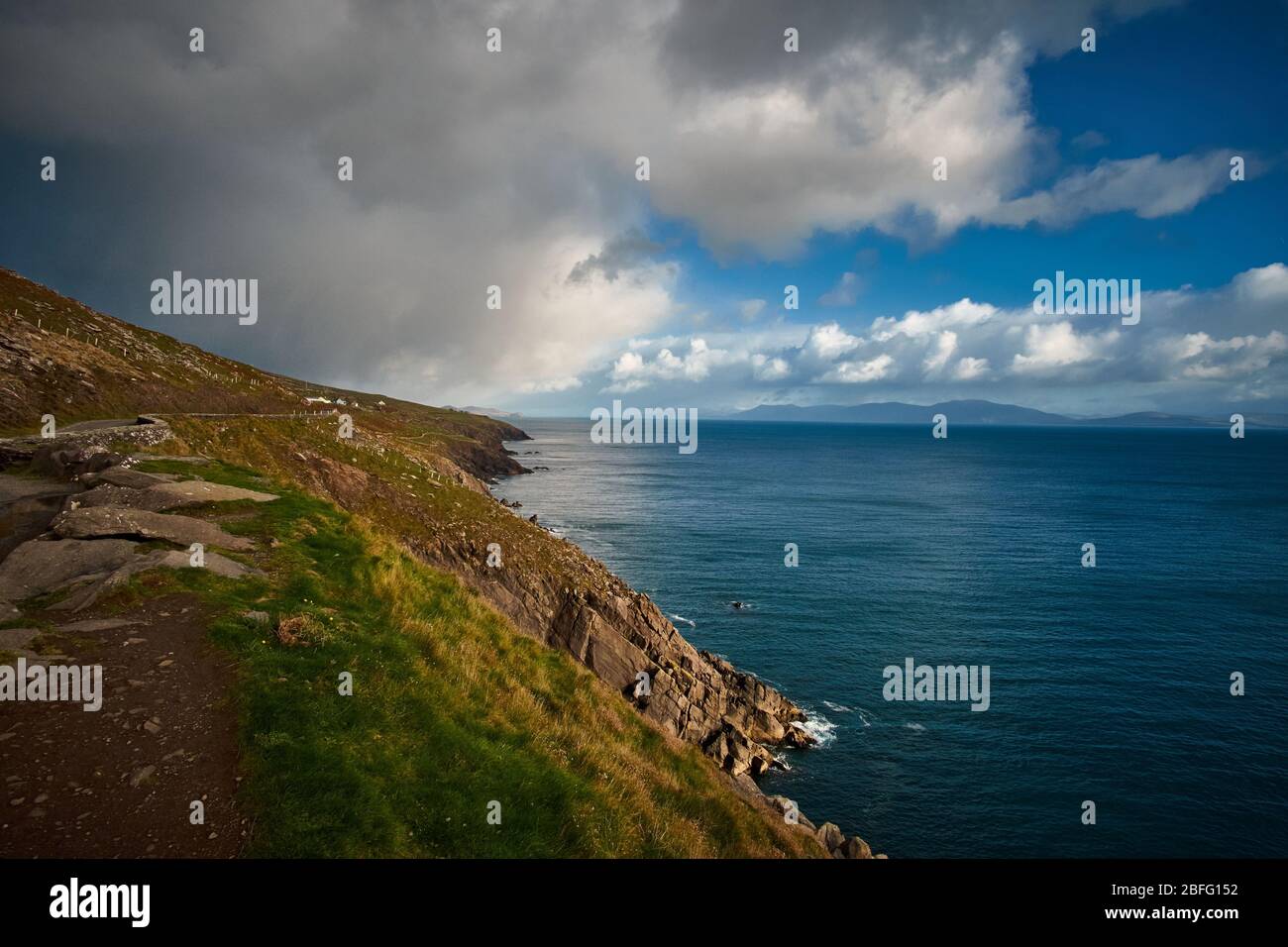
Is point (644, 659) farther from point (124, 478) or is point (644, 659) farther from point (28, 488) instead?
point (28, 488)

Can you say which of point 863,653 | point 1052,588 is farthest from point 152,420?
point 1052,588

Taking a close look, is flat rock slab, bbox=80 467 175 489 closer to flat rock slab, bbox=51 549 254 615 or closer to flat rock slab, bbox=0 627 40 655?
flat rock slab, bbox=51 549 254 615

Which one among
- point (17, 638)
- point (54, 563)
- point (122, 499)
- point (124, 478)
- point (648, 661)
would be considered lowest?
point (648, 661)

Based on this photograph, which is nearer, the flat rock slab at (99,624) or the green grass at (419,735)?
the green grass at (419,735)

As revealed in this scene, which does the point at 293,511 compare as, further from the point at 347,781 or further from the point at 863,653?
the point at 863,653

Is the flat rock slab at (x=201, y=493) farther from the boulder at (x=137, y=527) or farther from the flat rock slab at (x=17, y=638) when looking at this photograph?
the flat rock slab at (x=17, y=638)

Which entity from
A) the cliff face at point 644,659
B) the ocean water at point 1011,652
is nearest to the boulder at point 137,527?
the cliff face at point 644,659

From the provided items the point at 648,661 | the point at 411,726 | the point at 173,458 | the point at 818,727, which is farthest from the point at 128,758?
the point at 818,727

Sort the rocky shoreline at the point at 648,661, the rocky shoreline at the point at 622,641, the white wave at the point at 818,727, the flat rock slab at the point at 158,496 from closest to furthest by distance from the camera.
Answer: the flat rock slab at the point at 158,496, the rocky shoreline at the point at 622,641, the rocky shoreline at the point at 648,661, the white wave at the point at 818,727
